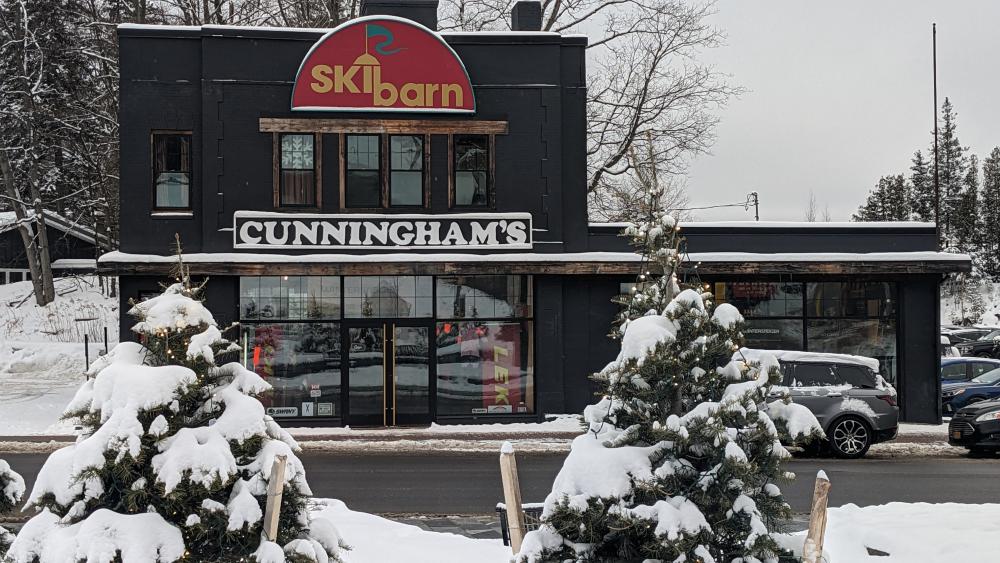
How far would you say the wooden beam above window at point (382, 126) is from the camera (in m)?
21.3

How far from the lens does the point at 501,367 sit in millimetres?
21812

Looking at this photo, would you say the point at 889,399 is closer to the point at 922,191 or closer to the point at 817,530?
the point at 817,530

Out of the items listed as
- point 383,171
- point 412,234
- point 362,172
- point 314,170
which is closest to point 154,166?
point 314,170

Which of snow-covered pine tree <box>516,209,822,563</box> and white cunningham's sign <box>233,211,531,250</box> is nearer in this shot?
snow-covered pine tree <box>516,209,822,563</box>

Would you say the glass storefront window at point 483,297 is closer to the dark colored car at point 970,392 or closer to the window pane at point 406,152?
the window pane at point 406,152

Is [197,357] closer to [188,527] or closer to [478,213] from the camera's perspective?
[188,527]

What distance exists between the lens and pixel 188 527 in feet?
18.0

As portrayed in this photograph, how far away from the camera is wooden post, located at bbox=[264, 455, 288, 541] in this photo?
559cm

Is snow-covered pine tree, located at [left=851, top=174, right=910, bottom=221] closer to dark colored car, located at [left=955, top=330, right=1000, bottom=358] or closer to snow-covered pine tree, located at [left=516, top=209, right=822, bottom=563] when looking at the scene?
dark colored car, located at [left=955, top=330, right=1000, bottom=358]

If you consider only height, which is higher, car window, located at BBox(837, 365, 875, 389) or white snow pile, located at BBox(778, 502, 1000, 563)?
car window, located at BBox(837, 365, 875, 389)

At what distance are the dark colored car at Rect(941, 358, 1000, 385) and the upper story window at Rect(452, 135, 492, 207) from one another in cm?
1346

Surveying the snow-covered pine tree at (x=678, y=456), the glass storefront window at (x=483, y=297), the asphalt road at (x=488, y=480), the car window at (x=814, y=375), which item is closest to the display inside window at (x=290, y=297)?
the glass storefront window at (x=483, y=297)

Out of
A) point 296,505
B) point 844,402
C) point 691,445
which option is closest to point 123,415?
point 296,505

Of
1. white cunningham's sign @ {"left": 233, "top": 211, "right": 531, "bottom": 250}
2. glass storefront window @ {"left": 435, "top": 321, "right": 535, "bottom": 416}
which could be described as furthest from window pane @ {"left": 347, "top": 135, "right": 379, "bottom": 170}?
glass storefront window @ {"left": 435, "top": 321, "right": 535, "bottom": 416}
